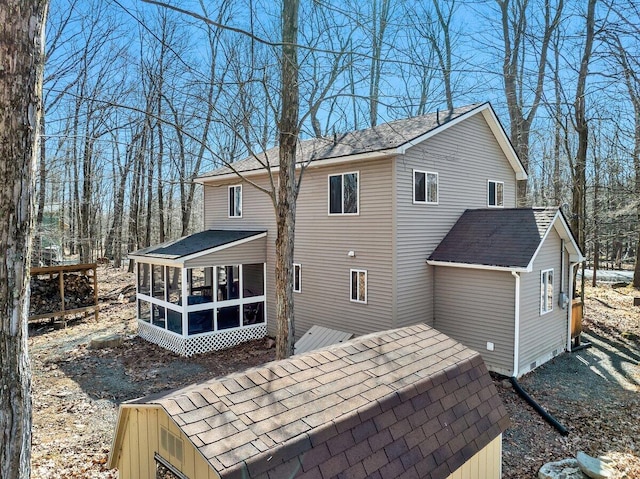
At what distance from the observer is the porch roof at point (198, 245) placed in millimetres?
11688

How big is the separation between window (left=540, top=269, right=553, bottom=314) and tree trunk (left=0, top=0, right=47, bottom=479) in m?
11.0

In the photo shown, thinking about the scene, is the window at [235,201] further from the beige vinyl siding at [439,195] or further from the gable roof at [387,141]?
the beige vinyl siding at [439,195]

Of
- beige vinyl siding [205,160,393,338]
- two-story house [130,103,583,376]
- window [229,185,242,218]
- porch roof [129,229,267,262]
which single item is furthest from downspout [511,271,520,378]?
window [229,185,242,218]

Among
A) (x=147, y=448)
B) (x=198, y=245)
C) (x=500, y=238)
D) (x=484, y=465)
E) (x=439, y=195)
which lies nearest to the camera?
(x=147, y=448)

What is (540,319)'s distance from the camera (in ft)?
34.7

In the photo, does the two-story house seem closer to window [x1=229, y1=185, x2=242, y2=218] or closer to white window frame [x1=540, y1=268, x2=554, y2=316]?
white window frame [x1=540, y1=268, x2=554, y2=316]

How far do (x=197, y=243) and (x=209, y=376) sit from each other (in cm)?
476

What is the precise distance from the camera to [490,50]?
621 inches

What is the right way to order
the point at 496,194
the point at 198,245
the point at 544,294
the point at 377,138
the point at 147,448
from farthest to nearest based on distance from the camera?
the point at 496,194 → the point at 198,245 → the point at 377,138 → the point at 544,294 → the point at 147,448

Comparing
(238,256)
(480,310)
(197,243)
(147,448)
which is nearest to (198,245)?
(197,243)

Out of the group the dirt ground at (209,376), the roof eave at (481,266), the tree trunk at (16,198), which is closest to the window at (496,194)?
the roof eave at (481,266)

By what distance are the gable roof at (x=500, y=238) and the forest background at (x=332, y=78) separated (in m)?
2.98

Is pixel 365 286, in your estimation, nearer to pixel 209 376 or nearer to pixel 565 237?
pixel 209 376

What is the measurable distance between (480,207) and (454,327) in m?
A: 4.33
